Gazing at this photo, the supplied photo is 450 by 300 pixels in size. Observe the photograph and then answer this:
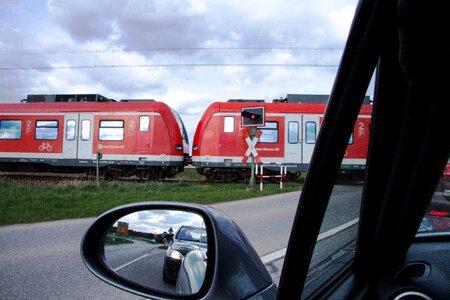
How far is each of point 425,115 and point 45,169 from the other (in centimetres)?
1839

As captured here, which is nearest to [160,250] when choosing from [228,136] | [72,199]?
[72,199]

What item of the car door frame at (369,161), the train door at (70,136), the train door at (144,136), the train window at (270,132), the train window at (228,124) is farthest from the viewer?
the train door at (70,136)

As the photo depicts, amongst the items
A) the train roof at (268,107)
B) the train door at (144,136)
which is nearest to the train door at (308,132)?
the train roof at (268,107)

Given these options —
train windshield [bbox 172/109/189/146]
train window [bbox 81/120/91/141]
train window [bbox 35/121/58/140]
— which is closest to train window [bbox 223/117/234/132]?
train windshield [bbox 172/109/189/146]

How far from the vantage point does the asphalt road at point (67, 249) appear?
3.89ft

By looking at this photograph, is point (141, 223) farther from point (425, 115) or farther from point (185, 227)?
point (425, 115)

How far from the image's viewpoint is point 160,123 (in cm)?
1533

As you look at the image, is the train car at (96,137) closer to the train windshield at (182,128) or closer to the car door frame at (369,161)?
the train windshield at (182,128)

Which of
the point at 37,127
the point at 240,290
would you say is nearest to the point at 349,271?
the point at 240,290

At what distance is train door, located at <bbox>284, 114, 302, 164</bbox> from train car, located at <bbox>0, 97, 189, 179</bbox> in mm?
4719

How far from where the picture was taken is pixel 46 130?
16000mm

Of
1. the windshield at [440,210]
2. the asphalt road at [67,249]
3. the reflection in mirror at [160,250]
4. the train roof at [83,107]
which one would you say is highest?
the train roof at [83,107]

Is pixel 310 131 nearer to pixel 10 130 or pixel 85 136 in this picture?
pixel 85 136

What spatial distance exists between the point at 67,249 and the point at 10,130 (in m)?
13.9
